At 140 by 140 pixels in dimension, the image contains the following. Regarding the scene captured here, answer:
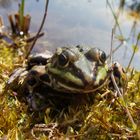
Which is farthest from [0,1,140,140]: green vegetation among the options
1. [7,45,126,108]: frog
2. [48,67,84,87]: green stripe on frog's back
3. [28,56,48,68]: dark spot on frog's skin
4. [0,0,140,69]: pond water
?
[0,0,140,69]: pond water

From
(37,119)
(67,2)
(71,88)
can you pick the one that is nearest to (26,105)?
(37,119)

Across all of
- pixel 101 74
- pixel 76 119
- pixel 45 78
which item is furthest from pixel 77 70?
pixel 45 78

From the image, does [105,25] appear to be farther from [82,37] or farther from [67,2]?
[67,2]

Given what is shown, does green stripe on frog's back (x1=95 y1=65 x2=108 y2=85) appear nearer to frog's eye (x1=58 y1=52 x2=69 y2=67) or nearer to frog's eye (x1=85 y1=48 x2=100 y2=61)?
frog's eye (x1=85 y1=48 x2=100 y2=61)

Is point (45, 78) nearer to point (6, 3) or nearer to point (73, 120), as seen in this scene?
point (73, 120)

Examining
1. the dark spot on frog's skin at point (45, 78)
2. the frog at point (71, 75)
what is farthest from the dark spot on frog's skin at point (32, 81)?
the dark spot on frog's skin at point (45, 78)

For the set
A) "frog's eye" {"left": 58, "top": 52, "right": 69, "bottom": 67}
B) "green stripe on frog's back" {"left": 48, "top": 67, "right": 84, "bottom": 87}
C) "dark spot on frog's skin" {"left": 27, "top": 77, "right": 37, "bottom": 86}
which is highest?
"frog's eye" {"left": 58, "top": 52, "right": 69, "bottom": 67}

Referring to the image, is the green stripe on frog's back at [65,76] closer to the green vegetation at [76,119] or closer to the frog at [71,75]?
the frog at [71,75]
